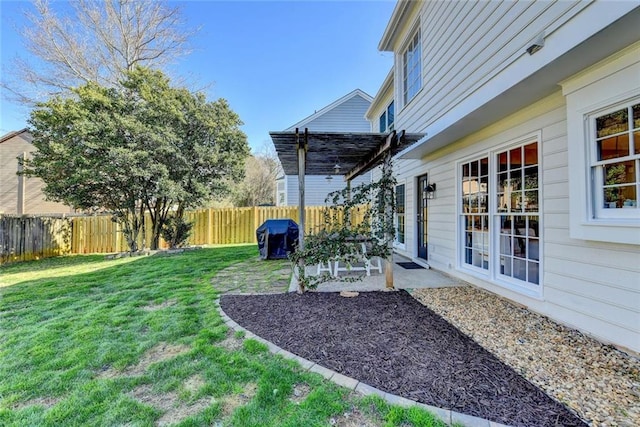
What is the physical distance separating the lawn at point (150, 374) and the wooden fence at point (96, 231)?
2.97 metres

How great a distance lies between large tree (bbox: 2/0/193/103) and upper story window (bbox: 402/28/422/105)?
33.2 feet

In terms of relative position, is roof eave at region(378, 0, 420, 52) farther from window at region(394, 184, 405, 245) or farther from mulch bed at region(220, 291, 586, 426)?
mulch bed at region(220, 291, 586, 426)

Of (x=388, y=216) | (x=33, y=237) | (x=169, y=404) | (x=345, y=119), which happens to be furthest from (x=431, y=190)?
(x=33, y=237)

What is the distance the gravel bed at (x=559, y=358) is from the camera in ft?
6.24

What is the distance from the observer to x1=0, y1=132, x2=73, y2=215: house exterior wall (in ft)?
42.8

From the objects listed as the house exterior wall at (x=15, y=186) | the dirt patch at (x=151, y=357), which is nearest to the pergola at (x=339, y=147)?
the dirt patch at (x=151, y=357)

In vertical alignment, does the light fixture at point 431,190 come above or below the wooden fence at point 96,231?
above

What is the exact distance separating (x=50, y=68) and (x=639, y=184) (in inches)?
665

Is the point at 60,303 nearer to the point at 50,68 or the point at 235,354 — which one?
the point at 235,354

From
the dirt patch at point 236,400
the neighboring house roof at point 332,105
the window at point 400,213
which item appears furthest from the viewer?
the neighboring house roof at point 332,105

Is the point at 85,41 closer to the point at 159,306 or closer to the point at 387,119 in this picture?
the point at 387,119

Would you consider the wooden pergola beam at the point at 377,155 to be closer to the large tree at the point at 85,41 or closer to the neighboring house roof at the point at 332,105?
the neighboring house roof at the point at 332,105

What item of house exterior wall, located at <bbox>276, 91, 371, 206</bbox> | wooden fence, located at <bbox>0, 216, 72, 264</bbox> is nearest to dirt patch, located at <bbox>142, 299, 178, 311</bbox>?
wooden fence, located at <bbox>0, 216, 72, 264</bbox>

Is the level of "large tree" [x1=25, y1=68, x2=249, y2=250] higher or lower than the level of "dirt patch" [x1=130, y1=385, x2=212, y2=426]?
higher
